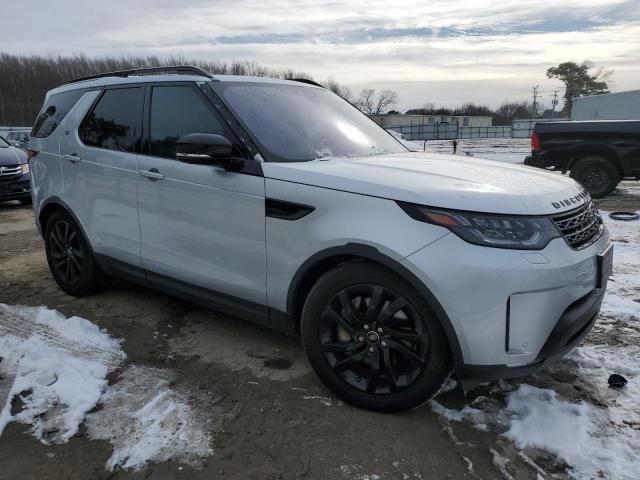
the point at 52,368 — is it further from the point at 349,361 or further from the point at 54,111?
the point at 54,111

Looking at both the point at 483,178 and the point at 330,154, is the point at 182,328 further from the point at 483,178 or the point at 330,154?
the point at 483,178

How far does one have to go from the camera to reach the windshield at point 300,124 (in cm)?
314

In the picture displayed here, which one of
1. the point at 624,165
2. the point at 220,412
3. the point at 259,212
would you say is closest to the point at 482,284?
the point at 259,212

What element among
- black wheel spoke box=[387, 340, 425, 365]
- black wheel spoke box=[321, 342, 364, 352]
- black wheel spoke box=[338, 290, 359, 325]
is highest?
black wheel spoke box=[338, 290, 359, 325]

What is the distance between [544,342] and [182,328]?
2678mm

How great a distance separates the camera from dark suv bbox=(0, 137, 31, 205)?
9.89 meters

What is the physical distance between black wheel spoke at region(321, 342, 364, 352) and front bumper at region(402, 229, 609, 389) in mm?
544

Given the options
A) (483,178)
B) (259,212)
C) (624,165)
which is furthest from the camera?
(624,165)

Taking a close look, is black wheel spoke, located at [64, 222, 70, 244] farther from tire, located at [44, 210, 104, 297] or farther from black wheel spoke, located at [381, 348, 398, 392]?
black wheel spoke, located at [381, 348, 398, 392]

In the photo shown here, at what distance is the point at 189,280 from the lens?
3490 millimetres

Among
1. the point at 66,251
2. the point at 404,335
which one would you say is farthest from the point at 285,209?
the point at 66,251

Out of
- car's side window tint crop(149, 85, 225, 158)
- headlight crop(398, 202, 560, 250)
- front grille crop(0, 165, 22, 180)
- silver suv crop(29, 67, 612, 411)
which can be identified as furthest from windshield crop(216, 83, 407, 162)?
front grille crop(0, 165, 22, 180)

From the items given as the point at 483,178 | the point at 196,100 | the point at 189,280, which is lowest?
the point at 189,280

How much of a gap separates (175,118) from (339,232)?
1662 millimetres
